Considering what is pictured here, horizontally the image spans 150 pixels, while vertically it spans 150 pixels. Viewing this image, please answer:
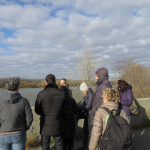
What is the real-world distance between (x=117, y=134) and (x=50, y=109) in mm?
1333

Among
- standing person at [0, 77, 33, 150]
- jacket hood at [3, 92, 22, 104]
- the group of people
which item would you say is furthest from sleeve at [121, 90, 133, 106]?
jacket hood at [3, 92, 22, 104]

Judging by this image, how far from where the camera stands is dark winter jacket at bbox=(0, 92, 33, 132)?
2.10 metres

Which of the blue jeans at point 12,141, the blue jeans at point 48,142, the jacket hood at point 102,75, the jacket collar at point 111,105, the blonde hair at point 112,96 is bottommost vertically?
the blue jeans at point 48,142

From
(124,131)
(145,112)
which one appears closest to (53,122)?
(124,131)

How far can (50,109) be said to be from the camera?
8.76 ft

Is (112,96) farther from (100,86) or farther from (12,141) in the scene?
(12,141)

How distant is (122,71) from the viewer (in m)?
15.8

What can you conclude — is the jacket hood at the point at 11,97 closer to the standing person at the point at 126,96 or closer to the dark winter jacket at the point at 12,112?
the dark winter jacket at the point at 12,112

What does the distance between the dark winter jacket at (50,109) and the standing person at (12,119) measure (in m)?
0.48

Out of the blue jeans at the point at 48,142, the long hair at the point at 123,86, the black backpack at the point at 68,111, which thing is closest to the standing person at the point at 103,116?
the blue jeans at the point at 48,142

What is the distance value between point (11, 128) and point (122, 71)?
1519cm

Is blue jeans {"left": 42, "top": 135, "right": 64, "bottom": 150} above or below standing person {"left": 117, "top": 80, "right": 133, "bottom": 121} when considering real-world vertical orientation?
below

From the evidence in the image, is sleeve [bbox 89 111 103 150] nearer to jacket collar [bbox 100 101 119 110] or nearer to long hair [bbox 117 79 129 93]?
jacket collar [bbox 100 101 119 110]

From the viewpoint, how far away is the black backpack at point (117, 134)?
182cm
